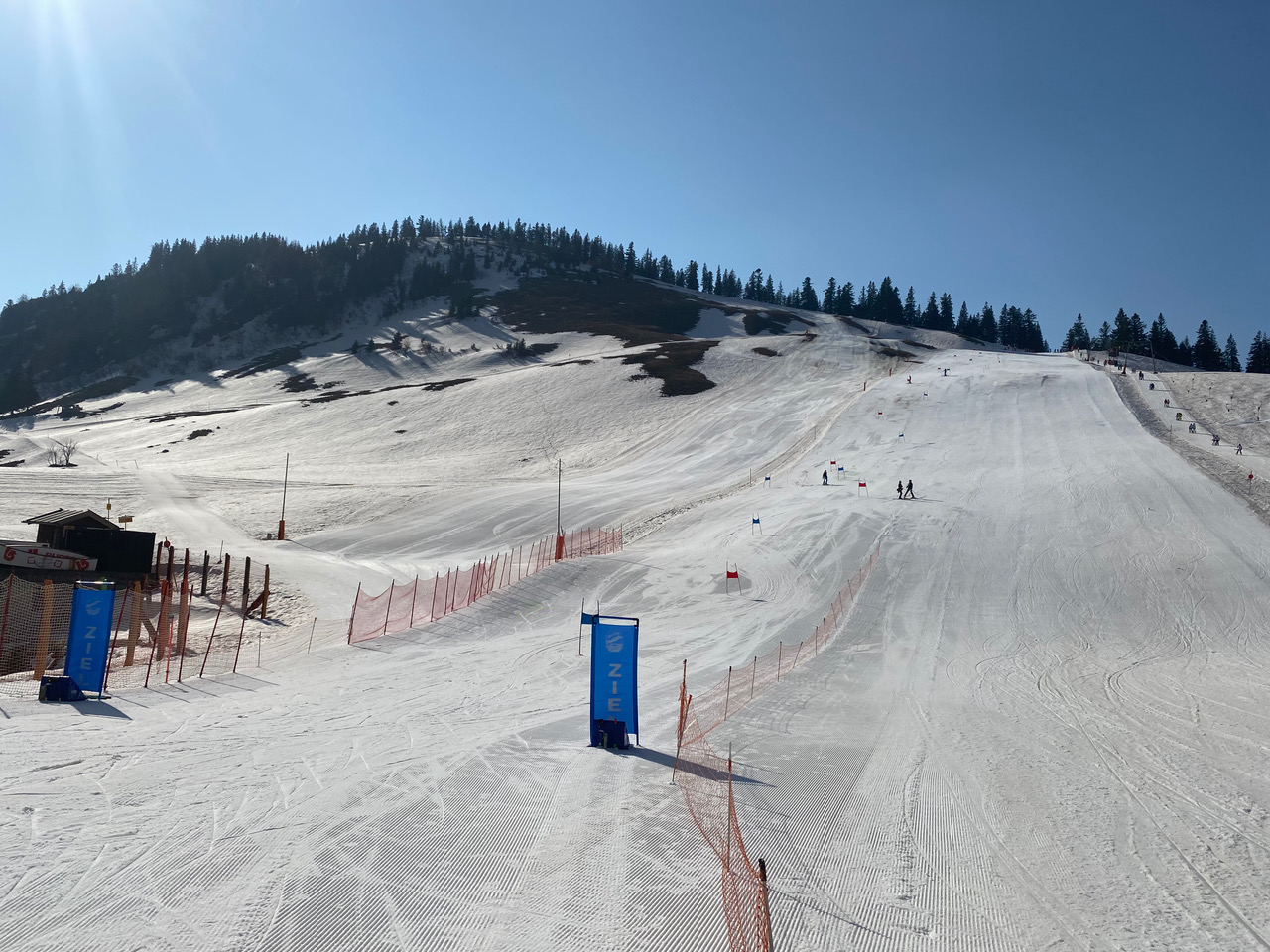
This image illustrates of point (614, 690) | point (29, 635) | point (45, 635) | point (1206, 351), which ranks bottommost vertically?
point (29, 635)

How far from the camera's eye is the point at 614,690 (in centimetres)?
1016

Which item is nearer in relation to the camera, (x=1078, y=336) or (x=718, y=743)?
(x=718, y=743)

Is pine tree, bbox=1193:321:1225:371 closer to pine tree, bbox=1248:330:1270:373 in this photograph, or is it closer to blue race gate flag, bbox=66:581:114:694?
pine tree, bbox=1248:330:1270:373

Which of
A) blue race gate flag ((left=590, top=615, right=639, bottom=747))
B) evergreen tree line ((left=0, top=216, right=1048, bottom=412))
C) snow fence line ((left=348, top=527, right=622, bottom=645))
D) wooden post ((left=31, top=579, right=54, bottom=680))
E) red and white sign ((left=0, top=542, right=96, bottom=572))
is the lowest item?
red and white sign ((left=0, top=542, right=96, bottom=572))

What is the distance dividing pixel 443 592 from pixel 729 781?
15.9 metres

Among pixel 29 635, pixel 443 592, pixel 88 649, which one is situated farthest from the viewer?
pixel 443 592

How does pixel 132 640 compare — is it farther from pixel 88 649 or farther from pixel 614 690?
pixel 614 690

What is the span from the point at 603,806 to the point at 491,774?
1.50 meters

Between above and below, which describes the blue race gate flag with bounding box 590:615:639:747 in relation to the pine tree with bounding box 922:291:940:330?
below

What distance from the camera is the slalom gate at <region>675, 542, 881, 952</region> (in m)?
5.58

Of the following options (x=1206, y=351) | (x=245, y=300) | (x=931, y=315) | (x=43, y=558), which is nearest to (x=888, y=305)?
(x=931, y=315)

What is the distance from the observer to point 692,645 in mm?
18562

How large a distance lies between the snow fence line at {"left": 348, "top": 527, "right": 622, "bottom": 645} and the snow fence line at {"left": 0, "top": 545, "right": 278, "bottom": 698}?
8.81 feet

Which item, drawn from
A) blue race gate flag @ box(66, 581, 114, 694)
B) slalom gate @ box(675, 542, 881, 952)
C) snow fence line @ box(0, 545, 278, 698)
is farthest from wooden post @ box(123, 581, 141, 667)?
slalom gate @ box(675, 542, 881, 952)
